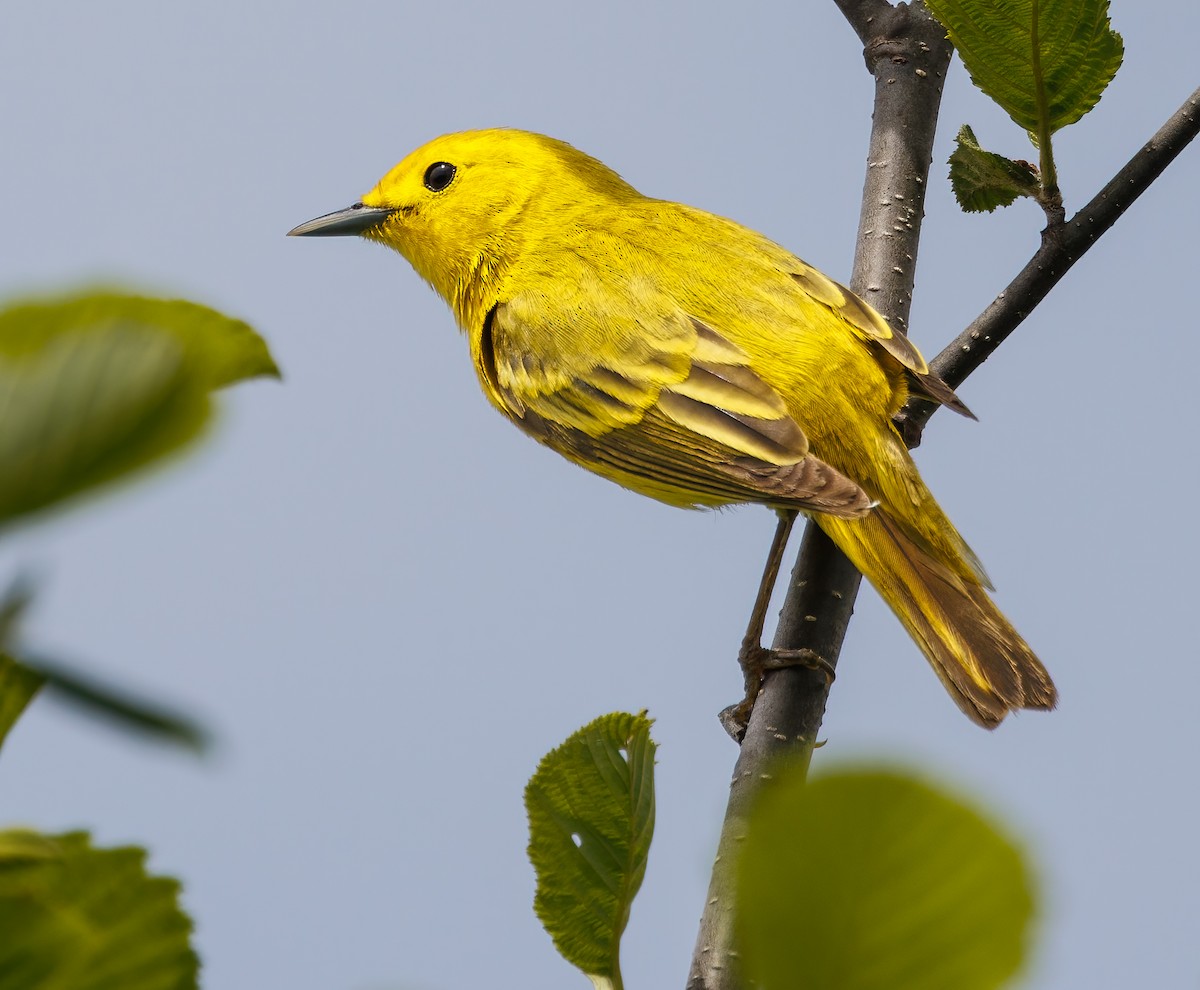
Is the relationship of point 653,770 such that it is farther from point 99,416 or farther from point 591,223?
point 591,223

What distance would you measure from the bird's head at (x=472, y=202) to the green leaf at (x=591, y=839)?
7.35ft

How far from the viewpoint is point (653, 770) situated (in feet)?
3.85

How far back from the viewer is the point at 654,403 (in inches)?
105

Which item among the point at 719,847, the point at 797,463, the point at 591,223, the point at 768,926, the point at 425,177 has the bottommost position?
the point at 768,926

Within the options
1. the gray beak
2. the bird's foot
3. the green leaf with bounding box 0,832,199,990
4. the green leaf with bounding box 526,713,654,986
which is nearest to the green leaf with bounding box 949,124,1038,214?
the bird's foot

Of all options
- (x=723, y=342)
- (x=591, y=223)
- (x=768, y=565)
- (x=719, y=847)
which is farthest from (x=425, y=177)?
(x=719, y=847)

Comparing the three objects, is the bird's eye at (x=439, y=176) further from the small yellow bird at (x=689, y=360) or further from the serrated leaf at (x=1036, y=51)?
the serrated leaf at (x=1036, y=51)

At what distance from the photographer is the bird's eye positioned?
11.6 ft

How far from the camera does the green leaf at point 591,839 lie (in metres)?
1.05

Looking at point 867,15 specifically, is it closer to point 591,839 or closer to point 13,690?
point 591,839

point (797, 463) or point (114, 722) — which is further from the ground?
point (797, 463)

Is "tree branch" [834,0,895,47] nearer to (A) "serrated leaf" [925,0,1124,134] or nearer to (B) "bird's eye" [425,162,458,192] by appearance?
(A) "serrated leaf" [925,0,1124,134]

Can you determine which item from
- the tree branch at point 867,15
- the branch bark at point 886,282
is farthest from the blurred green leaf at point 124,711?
the tree branch at point 867,15

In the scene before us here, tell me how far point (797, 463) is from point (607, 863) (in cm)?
138
